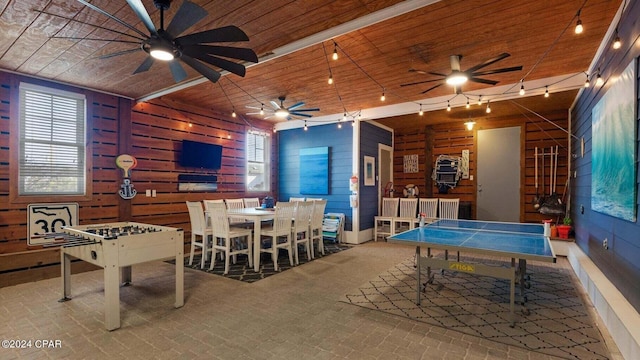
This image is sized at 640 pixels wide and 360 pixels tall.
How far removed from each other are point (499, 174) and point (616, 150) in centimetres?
434

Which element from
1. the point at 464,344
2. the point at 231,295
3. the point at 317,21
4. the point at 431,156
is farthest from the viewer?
the point at 431,156

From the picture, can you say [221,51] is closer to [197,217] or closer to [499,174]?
[197,217]

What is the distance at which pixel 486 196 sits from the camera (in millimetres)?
7141

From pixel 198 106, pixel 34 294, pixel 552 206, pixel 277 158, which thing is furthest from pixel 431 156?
pixel 34 294

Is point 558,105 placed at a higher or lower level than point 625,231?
higher

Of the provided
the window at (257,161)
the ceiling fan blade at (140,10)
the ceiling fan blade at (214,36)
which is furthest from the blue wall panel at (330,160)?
the ceiling fan blade at (140,10)

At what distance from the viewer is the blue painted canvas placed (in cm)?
248

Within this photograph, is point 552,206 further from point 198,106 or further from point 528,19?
point 198,106

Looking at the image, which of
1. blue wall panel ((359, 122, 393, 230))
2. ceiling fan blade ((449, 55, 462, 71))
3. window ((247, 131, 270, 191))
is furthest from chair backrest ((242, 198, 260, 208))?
ceiling fan blade ((449, 55, 462, 71))

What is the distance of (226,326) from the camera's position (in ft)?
9.32

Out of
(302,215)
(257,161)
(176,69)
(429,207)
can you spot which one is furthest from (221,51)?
(429,207)

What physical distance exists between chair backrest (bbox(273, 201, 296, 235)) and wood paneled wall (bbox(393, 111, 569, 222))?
4.21m

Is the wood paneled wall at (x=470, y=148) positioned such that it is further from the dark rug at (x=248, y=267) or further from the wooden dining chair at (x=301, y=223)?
the wooden dining chair at (x=301, y=223)

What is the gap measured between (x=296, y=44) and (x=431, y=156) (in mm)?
5652
